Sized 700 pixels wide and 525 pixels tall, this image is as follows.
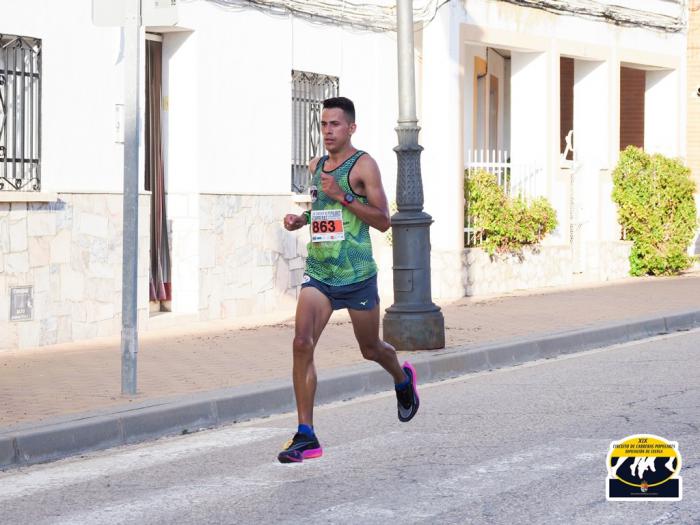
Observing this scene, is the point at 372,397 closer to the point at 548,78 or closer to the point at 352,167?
the point at 352,167

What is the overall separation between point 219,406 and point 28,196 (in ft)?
14.1

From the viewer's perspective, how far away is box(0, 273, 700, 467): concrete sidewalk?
9445 millimetres

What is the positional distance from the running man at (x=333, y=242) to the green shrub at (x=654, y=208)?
50.8 ft

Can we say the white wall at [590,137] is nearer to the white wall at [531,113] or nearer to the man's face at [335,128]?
the white wall at [531,113]

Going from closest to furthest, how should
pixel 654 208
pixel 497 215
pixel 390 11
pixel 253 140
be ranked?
pixel 253 140 → pixel 390 11 → pixel 497 215 → pixel 654 208

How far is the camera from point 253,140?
55.2 feet

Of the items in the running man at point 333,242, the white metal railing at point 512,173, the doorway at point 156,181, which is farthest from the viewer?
the white metal railing at point 512,173

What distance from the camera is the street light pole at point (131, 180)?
999 cm

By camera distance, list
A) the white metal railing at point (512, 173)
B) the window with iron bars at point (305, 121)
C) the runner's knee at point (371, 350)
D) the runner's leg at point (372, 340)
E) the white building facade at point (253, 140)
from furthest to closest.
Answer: the white metal railing at point (512, 173) → the window with iron bars at point (305, 121) → the white building facade at point (253, 140) → the runner's knee at point (371, 350) → the runner's leg at point (372, 340)

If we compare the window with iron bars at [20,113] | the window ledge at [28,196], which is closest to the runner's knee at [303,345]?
the window ledge at [28,196]

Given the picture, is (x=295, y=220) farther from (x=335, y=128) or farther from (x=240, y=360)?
(x=240, y=360)

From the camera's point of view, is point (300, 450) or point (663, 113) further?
point (663, 113)

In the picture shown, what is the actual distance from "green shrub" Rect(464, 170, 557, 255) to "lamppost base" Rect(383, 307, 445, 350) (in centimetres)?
735

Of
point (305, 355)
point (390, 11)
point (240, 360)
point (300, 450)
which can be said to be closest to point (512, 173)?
point (390, 11)
